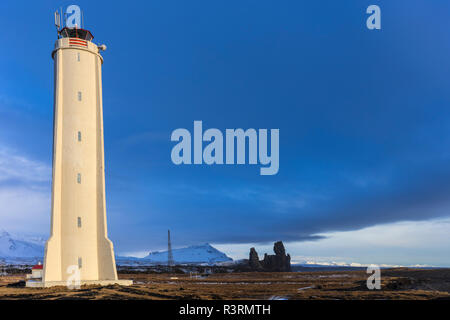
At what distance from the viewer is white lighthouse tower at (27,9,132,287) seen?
3369 cm

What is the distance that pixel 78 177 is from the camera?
→ 115 feet

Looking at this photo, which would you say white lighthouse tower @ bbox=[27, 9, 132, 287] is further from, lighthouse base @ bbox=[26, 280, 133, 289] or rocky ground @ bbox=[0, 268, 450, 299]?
rocky ground @ bbox=[0, 268, 450, 299]

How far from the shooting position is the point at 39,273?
38.0 m

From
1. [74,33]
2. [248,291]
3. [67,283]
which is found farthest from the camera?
[74,33]

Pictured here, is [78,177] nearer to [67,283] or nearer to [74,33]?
[67,283]

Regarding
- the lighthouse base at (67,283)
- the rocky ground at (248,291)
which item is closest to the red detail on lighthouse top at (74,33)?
the lighthouse base at (67,283)

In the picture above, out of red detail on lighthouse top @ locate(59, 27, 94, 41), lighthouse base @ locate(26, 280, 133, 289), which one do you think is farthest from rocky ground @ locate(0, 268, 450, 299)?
red detail on lighthouse top @ locate(59, 27, 94, 41)

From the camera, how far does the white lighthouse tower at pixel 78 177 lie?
3369cm

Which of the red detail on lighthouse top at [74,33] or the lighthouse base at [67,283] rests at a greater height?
the red detail on lighthouse top at [74,33]

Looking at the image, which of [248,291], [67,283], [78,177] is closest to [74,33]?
[78,177]

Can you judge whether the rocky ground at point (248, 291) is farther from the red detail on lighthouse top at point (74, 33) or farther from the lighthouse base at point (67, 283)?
the red detail on lighthouse top at point (74, 33)
